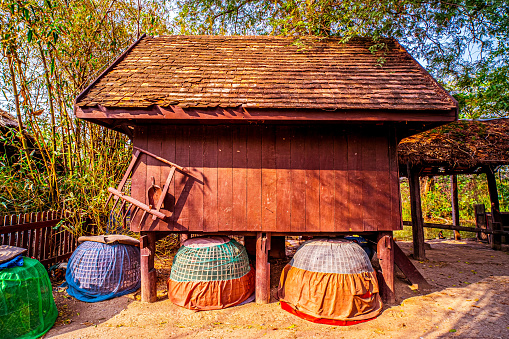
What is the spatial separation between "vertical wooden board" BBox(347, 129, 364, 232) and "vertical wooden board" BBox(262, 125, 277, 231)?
1.24 metres

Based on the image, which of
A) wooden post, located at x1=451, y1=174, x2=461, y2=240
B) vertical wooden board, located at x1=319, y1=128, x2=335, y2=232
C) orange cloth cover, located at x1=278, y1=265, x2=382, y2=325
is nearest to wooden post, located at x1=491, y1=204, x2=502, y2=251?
wooden post, located at x1=451, y1=174, x2=461, y2=240

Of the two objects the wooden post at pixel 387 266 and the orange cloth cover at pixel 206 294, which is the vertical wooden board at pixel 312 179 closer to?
the wooden post at pixel 387 266

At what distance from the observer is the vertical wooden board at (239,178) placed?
4438 mm

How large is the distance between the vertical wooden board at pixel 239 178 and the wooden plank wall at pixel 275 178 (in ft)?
0.05

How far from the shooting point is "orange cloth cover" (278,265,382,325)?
3.91m

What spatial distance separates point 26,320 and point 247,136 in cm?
386

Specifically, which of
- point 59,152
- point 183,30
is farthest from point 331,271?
point 183,30

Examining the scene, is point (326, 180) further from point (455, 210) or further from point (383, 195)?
point (455, 210)

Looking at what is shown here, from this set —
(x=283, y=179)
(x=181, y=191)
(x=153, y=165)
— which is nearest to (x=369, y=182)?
(x=283, y=179)

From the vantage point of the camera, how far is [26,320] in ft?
11.2

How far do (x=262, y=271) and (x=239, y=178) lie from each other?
1.59 metres

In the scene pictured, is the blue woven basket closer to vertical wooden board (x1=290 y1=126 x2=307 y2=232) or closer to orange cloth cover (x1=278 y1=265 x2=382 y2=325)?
orange cloth cover (x1=278 y1=265 x2=382 y2=325)

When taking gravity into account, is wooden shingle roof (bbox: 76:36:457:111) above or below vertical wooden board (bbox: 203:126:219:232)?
above

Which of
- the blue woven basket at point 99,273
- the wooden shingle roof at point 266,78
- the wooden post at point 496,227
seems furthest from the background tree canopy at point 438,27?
the blue woven basket at point 99,273
